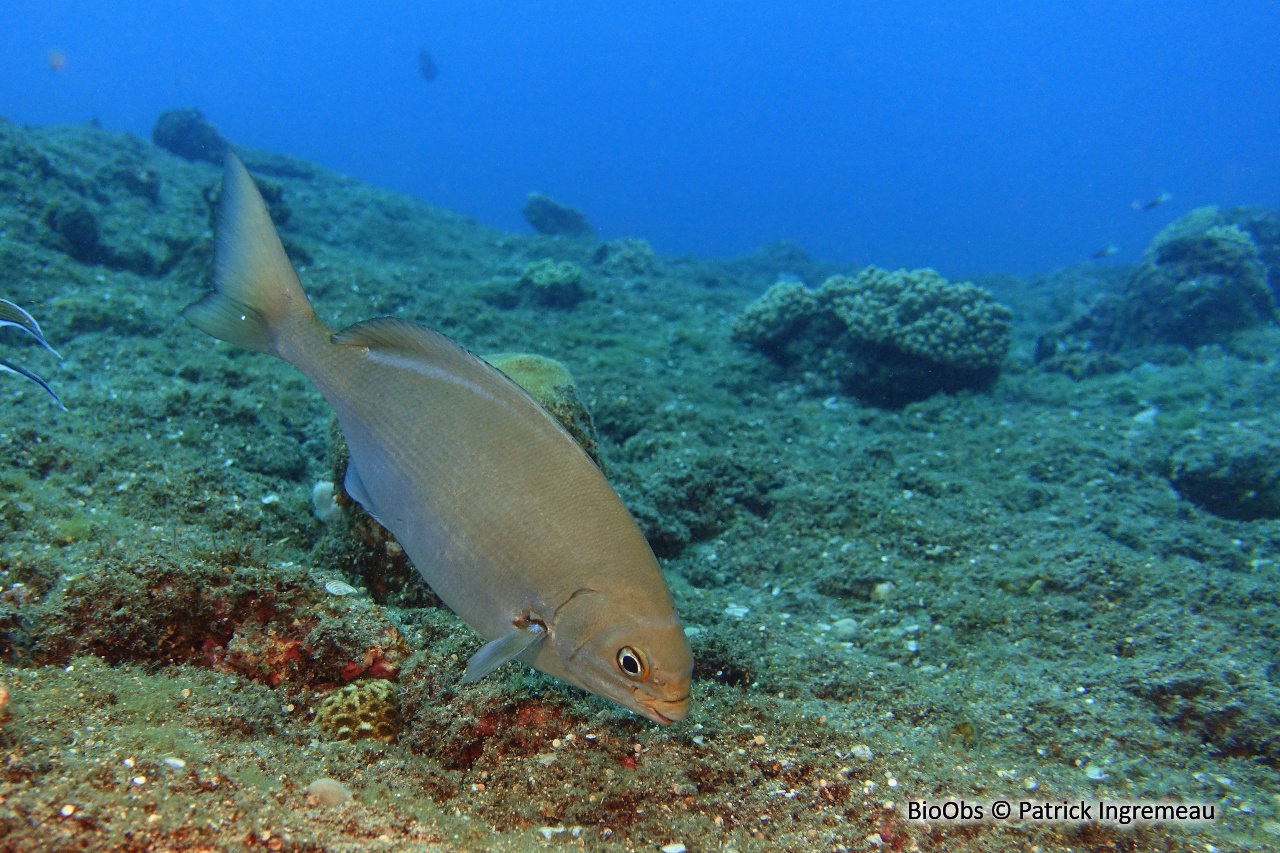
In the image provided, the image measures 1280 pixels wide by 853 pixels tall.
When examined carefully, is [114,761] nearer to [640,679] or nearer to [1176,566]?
[640,679]

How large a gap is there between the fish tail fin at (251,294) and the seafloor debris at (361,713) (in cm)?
137

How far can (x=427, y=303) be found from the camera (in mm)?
8867

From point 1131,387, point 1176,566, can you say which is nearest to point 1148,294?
point 1131,387

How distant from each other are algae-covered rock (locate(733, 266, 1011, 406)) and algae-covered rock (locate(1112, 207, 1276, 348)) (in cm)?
405

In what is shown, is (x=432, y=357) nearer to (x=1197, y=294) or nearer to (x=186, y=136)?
(x=1197, y=294)

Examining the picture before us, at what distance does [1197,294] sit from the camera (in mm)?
10195

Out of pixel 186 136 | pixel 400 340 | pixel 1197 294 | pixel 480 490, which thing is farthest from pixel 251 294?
pixel 186 136

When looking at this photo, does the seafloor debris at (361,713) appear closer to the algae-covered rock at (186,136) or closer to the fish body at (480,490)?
the fish body at (480,490)

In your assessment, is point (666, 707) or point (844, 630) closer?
point (666, 707)

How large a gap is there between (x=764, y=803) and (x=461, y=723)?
3.91ft

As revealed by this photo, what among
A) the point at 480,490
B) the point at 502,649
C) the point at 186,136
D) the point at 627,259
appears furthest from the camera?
the point at 186,136

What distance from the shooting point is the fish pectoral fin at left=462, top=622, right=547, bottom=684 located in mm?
1607

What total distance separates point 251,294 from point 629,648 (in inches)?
70.0

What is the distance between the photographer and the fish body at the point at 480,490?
1713mm
